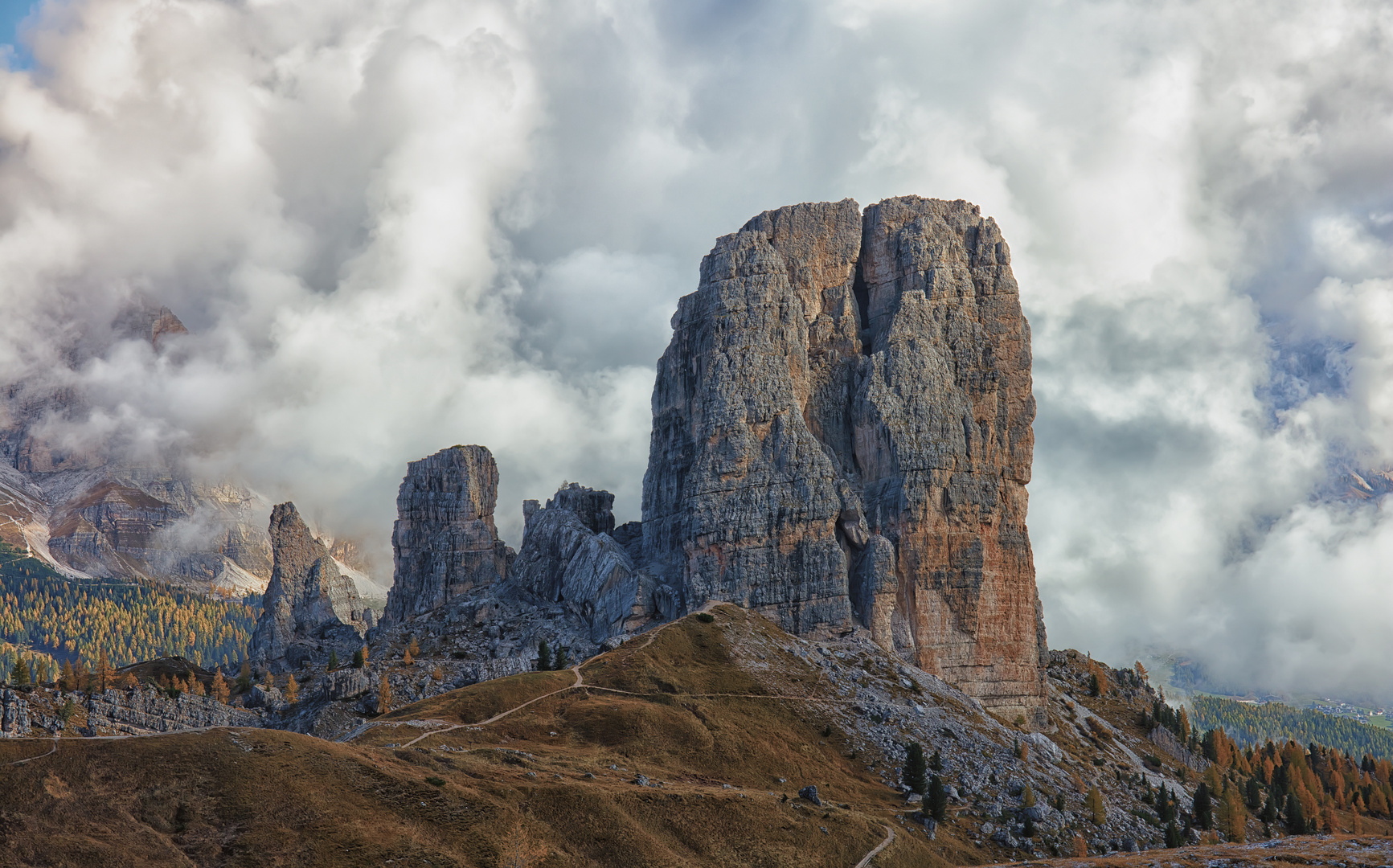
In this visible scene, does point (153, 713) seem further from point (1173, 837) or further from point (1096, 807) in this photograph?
point (1173, 837)

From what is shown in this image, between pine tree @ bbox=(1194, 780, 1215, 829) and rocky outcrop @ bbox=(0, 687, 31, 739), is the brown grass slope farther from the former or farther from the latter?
pine tree @ bbox=(1194, 780, 1215, 829)

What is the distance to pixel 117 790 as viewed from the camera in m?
91.9

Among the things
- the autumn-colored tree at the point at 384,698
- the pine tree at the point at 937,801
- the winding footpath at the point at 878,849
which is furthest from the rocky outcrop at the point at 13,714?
the pine tree at the point at 937,801

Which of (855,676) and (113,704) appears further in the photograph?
(855,676)

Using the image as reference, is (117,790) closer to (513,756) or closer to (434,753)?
(434,753)

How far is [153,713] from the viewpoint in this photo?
17288cm

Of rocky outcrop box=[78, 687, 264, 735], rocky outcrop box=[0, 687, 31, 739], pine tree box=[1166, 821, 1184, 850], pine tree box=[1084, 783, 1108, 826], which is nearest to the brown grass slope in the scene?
pine tree box=[1084, 783, 1108, 826]

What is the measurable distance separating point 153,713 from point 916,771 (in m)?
113

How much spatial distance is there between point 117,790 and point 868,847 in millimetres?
73671

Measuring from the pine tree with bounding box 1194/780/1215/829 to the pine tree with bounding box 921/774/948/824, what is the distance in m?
71.1

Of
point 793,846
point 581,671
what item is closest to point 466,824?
point 793,846

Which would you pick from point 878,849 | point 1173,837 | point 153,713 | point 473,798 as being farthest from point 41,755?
point 1173,837

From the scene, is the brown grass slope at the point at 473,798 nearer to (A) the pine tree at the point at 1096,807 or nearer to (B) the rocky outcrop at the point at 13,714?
(A) the pine tree at the point at 1096,807

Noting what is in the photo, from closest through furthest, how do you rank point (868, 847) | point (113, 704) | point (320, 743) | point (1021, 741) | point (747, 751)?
point (320, 743)
point (868, 847)
point (747, 751)
point (113, 704)
point (1021, 741)
